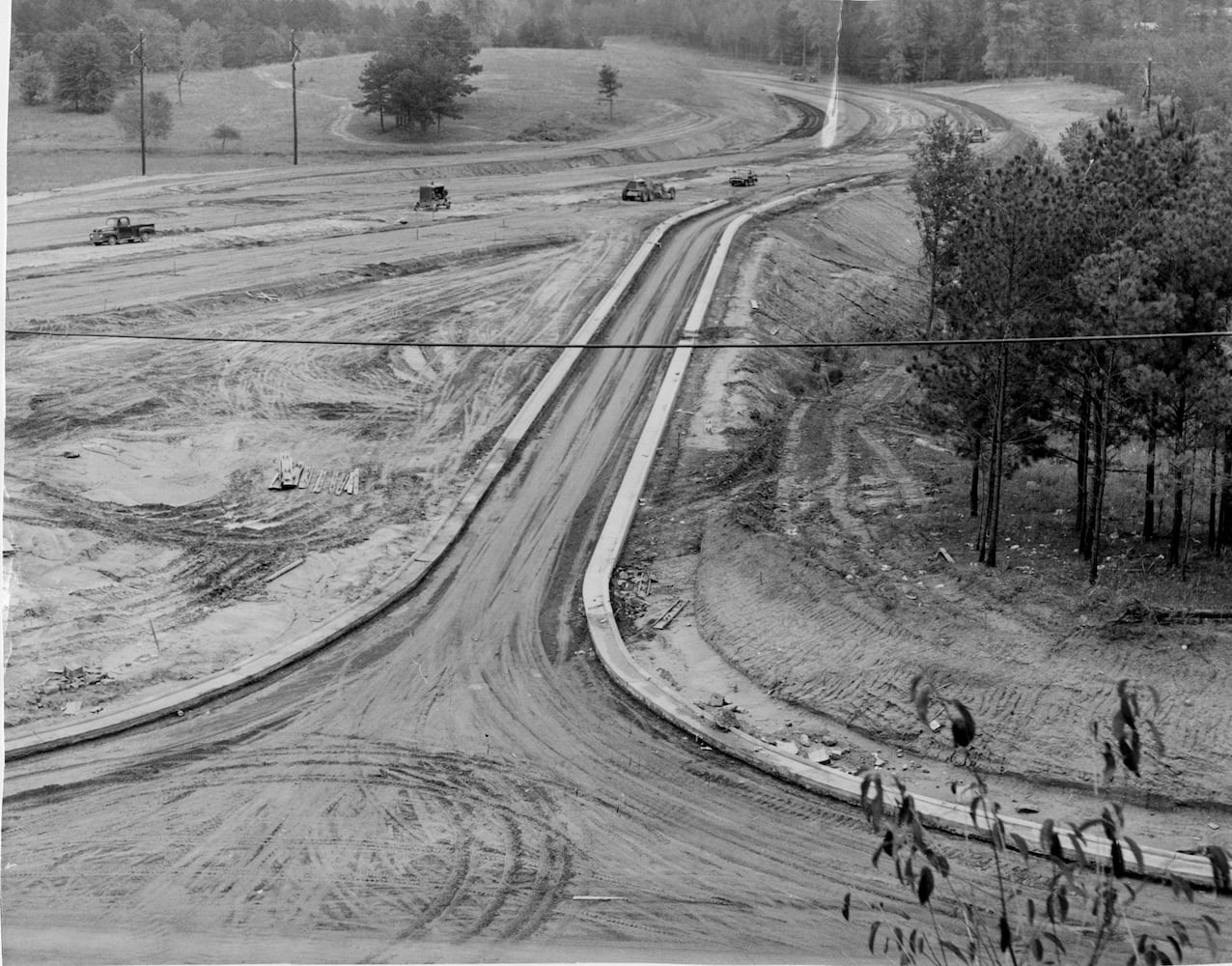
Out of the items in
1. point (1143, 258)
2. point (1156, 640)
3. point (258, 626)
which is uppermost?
point (1143, 258)

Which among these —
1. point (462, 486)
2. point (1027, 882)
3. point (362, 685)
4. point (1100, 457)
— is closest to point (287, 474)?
point (462, 486)

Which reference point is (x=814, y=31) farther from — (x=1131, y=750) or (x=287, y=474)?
(x=1131, y=750)

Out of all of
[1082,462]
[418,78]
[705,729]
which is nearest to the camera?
[705,729]

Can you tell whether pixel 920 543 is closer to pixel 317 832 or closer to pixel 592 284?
pixel 317 832

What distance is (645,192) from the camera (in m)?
73.2

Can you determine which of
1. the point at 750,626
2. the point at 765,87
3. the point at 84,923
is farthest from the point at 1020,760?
the point at 765,87

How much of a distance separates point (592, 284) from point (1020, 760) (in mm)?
36092

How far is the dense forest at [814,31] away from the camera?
105 meters

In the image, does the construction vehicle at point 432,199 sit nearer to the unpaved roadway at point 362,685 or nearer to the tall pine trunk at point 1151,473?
the unpaved roadway at point 362,685

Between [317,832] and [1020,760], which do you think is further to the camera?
[1020,760]

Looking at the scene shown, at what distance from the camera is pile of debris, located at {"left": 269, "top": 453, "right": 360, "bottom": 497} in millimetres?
34688

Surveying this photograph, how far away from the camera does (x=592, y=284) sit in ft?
179

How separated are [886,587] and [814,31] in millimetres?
110602

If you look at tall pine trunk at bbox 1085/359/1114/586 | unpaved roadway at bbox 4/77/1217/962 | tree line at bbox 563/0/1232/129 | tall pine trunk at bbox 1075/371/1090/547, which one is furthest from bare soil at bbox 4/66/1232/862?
tree line at bbox 563/0/1232/129
